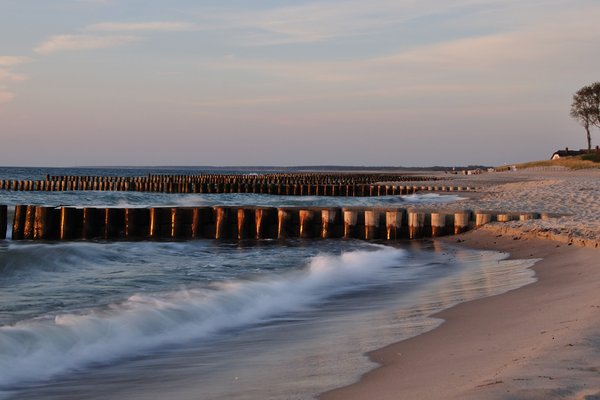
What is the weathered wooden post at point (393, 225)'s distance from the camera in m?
16.0

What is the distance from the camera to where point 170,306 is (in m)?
7.96

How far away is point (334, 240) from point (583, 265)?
765 cm

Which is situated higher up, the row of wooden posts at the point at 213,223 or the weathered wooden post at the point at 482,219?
the weathered wooden post at the point at 482,219

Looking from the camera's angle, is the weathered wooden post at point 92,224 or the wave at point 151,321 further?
the weathered wooden post at point 92,224

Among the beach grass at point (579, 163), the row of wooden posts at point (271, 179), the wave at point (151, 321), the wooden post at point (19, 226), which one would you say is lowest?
the wave at point (151, 321)

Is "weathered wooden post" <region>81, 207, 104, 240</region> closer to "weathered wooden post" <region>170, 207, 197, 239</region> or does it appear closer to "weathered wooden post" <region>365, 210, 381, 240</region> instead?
"weathered wooden post" <region>170, 207, 197, 239</region>

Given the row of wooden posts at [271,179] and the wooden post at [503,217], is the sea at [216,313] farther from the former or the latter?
the row of wooden posts at [271,179]

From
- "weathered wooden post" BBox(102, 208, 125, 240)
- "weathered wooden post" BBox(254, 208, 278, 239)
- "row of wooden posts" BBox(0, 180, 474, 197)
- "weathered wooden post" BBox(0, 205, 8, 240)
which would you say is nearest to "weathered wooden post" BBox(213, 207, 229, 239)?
"weathered wooden post" BBox(254, 208, 278, 239)

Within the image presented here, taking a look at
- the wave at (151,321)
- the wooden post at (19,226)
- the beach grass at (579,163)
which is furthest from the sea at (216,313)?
the beach grass at (579,163)

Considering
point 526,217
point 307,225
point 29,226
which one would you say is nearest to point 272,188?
point 307,225

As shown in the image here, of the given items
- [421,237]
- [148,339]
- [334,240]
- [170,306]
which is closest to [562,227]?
[421,237]

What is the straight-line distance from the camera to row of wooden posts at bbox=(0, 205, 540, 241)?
1622 centimetres

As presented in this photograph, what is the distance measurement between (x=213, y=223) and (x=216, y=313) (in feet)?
29.5

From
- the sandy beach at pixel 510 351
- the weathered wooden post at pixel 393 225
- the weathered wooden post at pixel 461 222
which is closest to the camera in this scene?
the sandy beach at pixel 510 351
